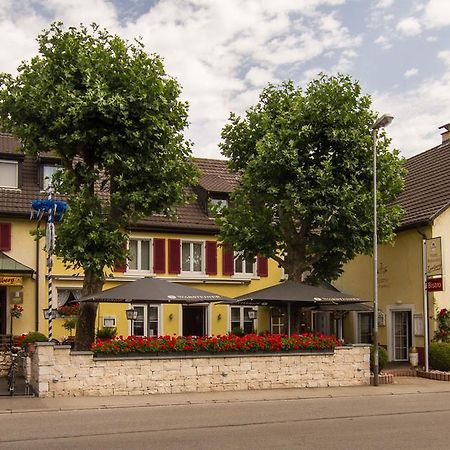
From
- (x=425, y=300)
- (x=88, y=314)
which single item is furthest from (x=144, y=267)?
(x=425, y=300)

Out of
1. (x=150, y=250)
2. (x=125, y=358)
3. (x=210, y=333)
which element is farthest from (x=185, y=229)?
(x=125, y=358)

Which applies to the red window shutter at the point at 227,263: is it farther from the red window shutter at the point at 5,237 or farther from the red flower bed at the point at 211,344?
the red flower bed at the point at 211,344

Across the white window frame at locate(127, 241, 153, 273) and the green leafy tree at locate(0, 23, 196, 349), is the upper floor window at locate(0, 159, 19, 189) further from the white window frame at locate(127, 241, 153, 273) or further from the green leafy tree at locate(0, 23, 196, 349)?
the green leafy tree at locate(0, 23, 196, 349)

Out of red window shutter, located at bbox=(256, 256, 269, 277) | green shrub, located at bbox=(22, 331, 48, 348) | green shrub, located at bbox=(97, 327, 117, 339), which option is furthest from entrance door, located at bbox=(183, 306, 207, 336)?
green shrub, located at bbox=(22, 331, 48, 348)

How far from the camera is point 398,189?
23984mm

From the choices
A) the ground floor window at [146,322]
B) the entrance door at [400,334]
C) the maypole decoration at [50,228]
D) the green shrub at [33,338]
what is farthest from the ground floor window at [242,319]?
the maypole decoration at [50,228]

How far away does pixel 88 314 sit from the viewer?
20859mm

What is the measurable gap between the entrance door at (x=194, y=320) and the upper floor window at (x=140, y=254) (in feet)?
8.25

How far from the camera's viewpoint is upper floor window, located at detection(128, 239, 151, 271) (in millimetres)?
29375

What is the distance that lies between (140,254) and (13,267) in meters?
5.79

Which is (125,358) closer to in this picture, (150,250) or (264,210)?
(264,210)

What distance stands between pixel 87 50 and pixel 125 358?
8.41 metres

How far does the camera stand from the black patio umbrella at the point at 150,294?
1934cm

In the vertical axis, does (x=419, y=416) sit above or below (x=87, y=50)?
below
